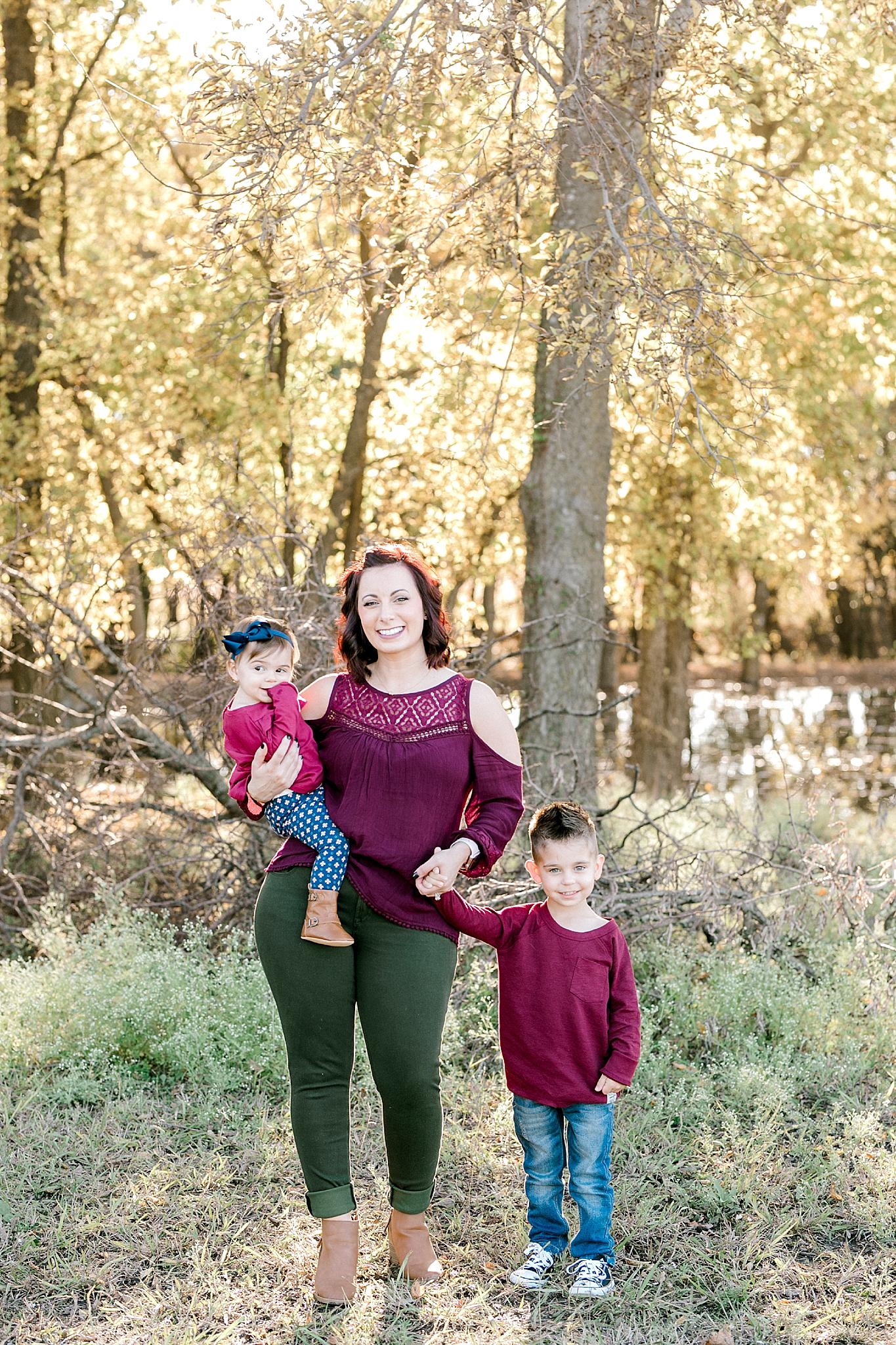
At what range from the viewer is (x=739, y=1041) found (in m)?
5.02

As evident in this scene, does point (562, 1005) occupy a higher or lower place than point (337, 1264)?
higher

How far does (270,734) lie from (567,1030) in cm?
113

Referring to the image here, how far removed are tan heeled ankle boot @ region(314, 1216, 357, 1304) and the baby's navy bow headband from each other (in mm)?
1529

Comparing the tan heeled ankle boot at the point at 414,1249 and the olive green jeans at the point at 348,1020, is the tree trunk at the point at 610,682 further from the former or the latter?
the olive green jeans at the point at 348,1020

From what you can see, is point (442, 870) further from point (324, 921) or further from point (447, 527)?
point (447, 527)

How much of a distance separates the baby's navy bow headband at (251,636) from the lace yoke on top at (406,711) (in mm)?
252

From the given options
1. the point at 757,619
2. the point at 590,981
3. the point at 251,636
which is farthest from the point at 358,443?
the point at 757,619

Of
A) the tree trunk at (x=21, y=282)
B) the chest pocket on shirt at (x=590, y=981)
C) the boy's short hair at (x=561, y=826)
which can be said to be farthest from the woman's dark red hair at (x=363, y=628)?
the tree trunk at (x=21, y=282)

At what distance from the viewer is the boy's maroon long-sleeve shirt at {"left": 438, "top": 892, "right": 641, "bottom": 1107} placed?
135 inches

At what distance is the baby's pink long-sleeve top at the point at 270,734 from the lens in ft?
10.8

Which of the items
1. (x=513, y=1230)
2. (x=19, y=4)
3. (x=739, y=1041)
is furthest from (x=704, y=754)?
(x=513, y=1230)

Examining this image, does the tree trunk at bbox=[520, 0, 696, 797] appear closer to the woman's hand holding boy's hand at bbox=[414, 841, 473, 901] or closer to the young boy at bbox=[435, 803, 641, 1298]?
the young boy at bbox=[435, 803, 641, 1298]

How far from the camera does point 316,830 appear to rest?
332cm

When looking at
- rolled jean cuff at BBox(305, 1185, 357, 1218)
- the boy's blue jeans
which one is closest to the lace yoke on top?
the boy's blue jeans
